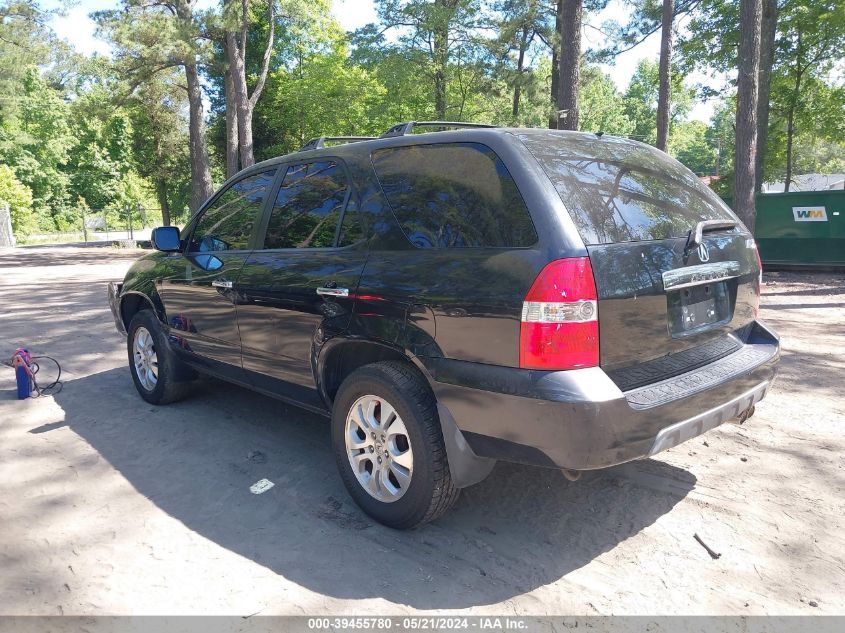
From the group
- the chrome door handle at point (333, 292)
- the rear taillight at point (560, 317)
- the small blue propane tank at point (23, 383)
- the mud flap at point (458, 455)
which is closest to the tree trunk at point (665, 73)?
the chrome door handle at point (333, 292)

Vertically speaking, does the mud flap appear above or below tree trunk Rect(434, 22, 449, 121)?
below

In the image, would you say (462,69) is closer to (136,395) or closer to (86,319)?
(86,319)

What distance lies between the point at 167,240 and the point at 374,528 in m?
2.92

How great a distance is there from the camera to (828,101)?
25.1 metres

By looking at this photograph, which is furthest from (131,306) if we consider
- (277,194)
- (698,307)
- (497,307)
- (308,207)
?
(698,307)

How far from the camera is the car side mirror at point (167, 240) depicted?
15.9 feet

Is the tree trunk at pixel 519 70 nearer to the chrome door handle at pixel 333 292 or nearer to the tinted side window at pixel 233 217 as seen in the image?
the tinted side window at pixel 233 217

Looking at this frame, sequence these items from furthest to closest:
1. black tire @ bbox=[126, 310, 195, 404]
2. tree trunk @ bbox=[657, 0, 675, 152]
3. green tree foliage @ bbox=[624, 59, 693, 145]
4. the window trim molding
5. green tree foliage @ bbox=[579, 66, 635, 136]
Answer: green tree foliage @ bbox=[624, 59, 693, 145]
green tree foliage @ bbox=[579, 66, 635, 136]
tree trunk @ bbox=[657, 0, 675, 152]
black tire @ bbox=[126, 310, 195, 404]
the window trim molding

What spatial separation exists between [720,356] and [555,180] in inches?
50.8

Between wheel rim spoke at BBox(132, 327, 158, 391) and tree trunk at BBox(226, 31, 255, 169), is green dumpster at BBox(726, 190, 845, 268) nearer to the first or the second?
wheel rim spoke at BBox(132, 327, 158, 391)

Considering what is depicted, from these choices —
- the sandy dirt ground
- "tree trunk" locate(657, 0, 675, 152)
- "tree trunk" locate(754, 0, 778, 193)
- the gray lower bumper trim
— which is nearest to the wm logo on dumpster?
"tree trunk" locate(657, 0, 675, 152)

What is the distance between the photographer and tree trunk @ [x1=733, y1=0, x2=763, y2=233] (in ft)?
37.6

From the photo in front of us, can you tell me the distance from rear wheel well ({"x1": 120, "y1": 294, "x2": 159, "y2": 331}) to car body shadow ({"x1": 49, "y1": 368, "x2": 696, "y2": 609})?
1.07 m

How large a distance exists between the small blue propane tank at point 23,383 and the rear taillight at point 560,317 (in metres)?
4.75
